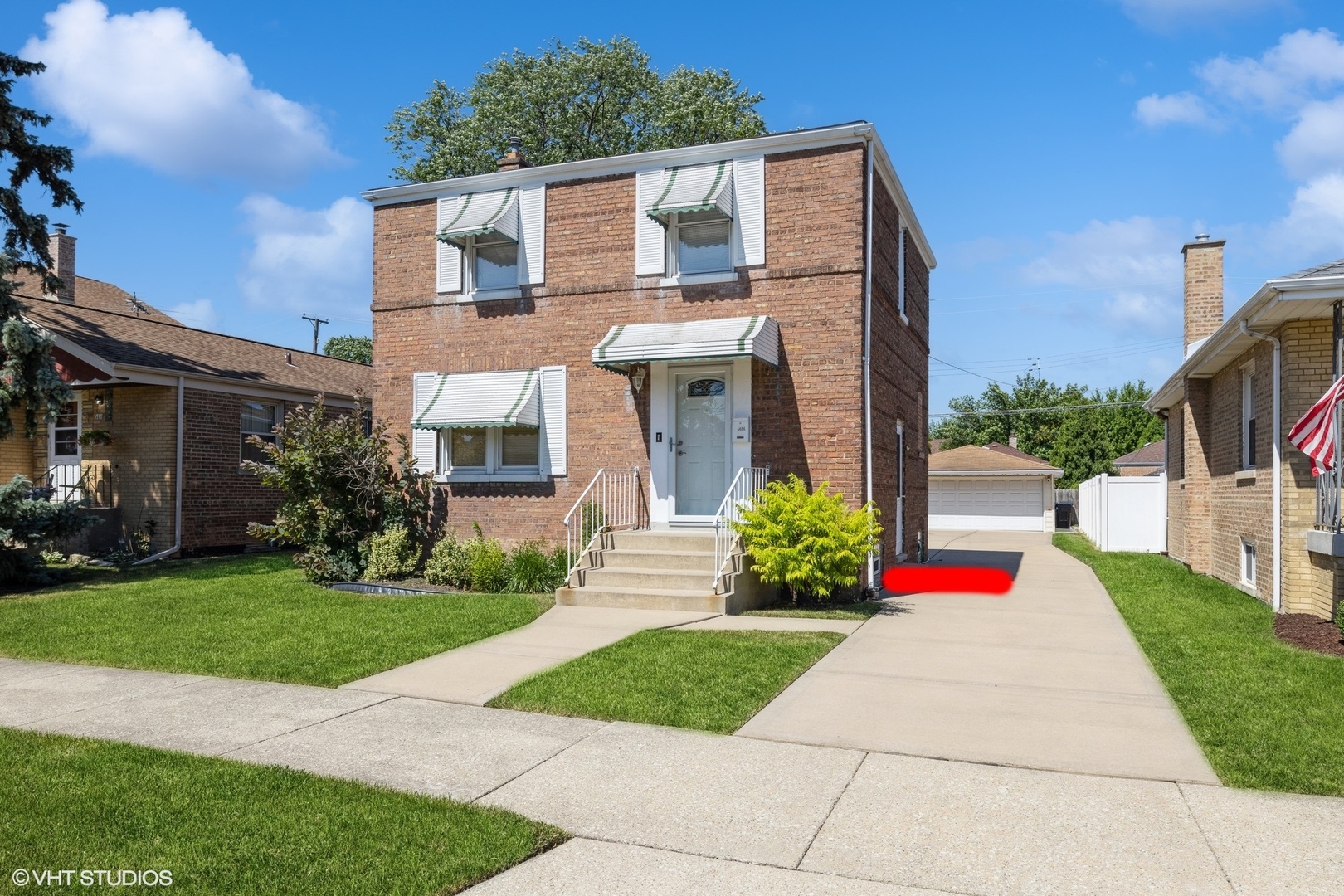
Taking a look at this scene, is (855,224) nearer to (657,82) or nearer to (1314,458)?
(1314,458)

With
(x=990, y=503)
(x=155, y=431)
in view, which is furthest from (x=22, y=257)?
(x=990, y=503)

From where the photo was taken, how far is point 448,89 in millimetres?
32312

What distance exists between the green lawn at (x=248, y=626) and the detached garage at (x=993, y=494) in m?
26.8

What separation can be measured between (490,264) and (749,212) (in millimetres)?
4209

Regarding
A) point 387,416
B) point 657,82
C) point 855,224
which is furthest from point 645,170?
point 657,82

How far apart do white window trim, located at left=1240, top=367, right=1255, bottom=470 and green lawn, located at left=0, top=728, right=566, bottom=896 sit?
485 inches

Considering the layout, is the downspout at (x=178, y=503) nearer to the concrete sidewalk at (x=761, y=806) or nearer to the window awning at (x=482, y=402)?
the window awning at (x=482, y=402)

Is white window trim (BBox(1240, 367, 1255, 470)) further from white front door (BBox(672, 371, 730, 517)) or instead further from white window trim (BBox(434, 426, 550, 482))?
white window trim (BBox(434, 426, 550, 482))

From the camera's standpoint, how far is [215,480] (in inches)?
710

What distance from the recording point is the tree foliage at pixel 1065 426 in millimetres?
49094

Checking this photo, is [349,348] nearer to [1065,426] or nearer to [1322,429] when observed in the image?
[1065,426]

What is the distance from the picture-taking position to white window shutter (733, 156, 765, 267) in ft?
42.1

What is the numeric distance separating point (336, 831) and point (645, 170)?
1088cm

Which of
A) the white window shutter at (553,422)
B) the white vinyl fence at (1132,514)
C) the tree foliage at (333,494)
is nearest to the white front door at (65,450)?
the tree foliage at (333,494)
